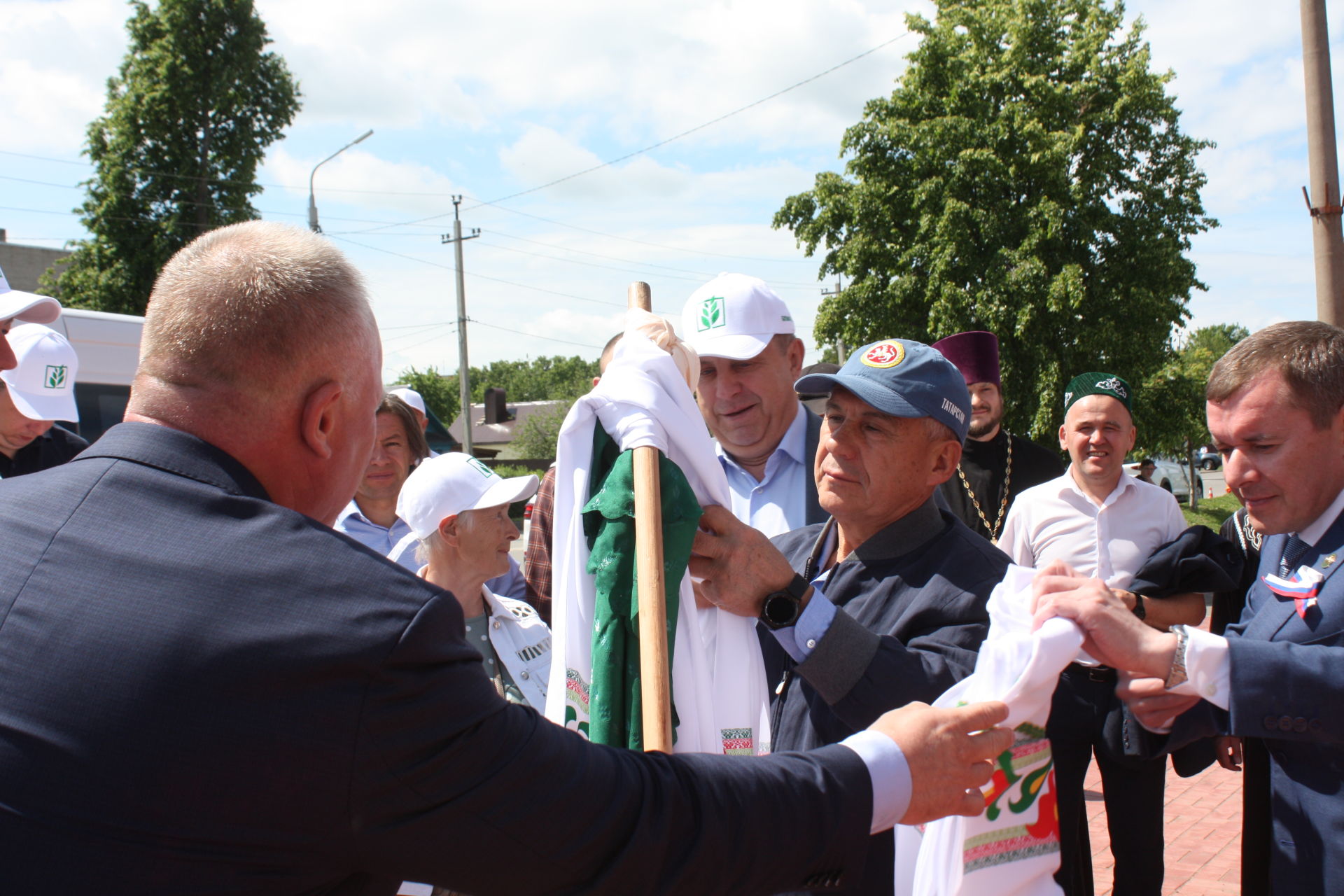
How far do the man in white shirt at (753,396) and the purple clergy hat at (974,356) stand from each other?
4.67 ft

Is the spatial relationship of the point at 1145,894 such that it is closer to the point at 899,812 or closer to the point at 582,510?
the point at 899,812

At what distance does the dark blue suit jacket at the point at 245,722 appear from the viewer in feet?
3.97

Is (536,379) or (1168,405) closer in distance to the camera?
(1168,405)

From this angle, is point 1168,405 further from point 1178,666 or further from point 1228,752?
point 1178,666

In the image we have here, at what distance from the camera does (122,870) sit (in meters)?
1.21

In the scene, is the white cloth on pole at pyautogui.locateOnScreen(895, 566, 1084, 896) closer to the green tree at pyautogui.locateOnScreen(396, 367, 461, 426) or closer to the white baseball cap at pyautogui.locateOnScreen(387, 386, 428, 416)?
the white baseball cap at pyautogui.locateOnScreen(387, 386, 428, 416)

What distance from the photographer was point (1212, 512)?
25.0m

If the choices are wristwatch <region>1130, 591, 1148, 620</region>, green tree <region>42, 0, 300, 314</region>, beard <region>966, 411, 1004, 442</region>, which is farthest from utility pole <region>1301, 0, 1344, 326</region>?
green tree <region>42, 0, 300, 314</region>

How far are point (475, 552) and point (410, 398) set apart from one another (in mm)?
1758

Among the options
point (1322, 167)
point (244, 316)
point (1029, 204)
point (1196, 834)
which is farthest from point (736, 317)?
point (1029, 204)

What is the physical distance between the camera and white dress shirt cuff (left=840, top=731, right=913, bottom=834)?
1.67 meters

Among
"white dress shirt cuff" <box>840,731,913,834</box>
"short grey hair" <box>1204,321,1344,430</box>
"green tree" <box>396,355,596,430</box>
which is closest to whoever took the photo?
"white dress shirt cuff" <box>840,731,913,834</box>

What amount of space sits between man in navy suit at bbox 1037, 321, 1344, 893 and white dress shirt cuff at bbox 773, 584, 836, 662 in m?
0.44

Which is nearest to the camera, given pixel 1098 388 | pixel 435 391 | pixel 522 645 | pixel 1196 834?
pixel 522 645
